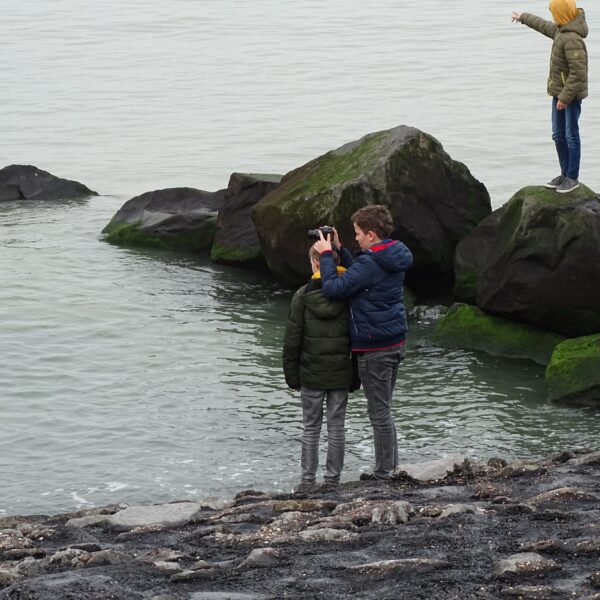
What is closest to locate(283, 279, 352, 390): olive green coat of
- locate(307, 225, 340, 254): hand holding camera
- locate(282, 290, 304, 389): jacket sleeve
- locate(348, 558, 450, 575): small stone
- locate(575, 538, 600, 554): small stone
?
locate(282, 290, 304, 389): jacket sleeve

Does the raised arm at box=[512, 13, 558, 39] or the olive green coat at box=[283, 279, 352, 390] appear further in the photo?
the raised arm at box=[512, 13, 558, 39]

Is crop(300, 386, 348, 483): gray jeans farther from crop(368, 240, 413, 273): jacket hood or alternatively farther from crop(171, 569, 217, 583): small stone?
crop(171, 569, 217, 583): small stone

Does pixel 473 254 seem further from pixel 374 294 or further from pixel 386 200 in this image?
pixel 374 294

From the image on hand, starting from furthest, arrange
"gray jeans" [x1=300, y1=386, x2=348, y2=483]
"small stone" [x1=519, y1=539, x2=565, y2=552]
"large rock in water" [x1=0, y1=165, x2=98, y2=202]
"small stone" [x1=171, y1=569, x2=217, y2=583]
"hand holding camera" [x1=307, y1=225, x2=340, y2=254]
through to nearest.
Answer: "large rock in water" [x1=0, y1=165, x2=98, y2=202] → "gray jeans" [x1=300, y1=386, x2=348, y2=483] → "hand holding camera" [x1=307, y1=225, x2=340, y2=254] → "small stone" [x1=519, y1=539, x2=565, y2=552] → "small stone" [x1=171, y1=569, x2=217, y2=583]

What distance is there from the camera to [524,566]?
7398mm

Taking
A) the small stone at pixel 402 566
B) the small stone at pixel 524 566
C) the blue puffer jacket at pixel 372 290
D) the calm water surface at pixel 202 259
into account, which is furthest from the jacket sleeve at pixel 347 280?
the small stone at pixel 524 566

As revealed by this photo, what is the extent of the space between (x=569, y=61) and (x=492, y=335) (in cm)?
334

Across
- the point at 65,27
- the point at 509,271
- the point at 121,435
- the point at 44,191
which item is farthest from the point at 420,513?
the point at 65,27

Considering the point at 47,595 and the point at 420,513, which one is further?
the point at 420,513

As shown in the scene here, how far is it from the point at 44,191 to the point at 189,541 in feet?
60.2

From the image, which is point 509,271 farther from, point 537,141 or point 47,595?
point 537,141

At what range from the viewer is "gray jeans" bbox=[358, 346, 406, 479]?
1044 cm

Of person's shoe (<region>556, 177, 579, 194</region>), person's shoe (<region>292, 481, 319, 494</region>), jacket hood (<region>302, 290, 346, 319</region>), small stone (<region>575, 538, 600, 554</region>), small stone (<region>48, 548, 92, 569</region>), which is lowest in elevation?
person's shoe (<region>292, 481, 319, 494</region>)

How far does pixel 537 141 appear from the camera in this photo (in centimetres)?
3338
